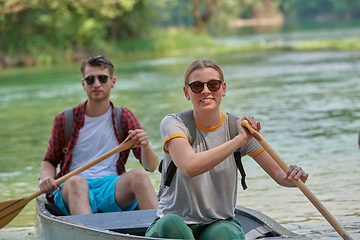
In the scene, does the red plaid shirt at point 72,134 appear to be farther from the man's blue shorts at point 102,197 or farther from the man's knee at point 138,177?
the man's knee at point 138,177

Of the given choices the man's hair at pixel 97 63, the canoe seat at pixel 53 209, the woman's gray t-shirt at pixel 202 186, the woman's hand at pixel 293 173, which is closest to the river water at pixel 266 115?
the canoe seat at pixel 53 209

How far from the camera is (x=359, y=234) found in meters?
5.30

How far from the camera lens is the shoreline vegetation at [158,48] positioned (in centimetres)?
3050

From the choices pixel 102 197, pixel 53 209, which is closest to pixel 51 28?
pixel 53 209

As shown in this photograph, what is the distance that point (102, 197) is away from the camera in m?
4.90

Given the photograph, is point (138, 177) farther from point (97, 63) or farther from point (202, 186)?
point (202, 186)

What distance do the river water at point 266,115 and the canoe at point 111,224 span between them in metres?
1.27

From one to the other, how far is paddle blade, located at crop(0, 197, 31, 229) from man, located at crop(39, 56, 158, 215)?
250 mm

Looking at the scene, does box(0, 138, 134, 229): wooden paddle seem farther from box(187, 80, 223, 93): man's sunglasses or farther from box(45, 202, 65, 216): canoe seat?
box(187, 80, 223, 93): man's sunglasses

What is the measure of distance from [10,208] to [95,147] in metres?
0.82

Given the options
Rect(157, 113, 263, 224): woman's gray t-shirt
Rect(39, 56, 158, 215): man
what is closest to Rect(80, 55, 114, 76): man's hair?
Rect(39, 56, 158, 215): man

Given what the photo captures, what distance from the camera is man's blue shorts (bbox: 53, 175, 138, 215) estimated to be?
4.88 meters

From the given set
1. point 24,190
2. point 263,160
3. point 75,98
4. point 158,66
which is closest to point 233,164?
point 263,160

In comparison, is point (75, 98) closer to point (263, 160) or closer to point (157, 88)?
point (157, 88)
